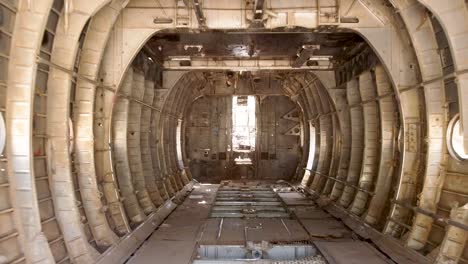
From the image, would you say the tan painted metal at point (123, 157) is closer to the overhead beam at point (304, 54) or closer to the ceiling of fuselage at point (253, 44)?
the ceiling of fuselage at point (253, 44)

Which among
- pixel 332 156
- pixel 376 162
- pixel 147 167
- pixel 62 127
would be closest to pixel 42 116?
pixel 62 127

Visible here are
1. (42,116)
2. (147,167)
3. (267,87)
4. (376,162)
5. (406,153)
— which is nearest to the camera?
(42,116)

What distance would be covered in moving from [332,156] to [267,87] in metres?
7.16

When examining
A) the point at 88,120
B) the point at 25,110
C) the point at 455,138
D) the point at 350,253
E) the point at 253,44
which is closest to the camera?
the point at 25,110

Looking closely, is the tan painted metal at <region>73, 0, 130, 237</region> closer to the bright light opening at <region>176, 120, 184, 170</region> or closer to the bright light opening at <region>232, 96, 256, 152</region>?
the bright light opening at <region>176, 120, 184, 170</region>

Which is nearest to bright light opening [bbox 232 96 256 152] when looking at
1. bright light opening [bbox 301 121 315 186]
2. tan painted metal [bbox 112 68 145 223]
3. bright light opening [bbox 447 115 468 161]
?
bright light opening [bbox 301 121 315 186]

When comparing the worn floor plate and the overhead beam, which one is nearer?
the worn floor plate

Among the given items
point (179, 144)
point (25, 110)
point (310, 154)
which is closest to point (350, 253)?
point (25, 110)

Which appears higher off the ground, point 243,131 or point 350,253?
point 243,131

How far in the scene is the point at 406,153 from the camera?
324 inches

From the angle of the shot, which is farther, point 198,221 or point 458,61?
point 198,221

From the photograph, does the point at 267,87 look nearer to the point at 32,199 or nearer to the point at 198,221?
the point at 198,221

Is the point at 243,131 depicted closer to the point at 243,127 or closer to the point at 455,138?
the point at 243,127

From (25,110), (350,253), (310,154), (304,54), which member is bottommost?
(350,253)
